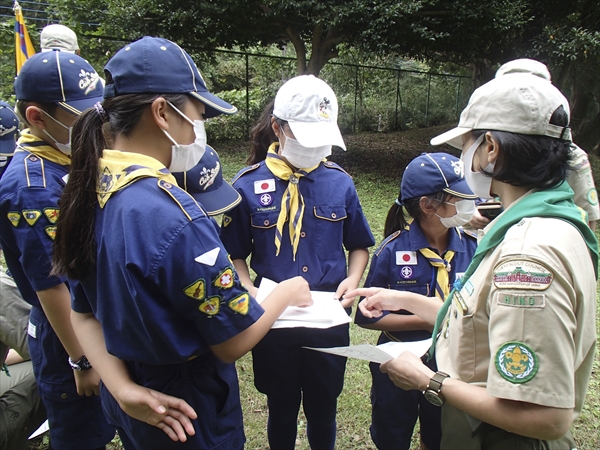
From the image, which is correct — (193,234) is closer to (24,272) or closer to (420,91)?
(24,272)

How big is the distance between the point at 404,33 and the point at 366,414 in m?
6.90

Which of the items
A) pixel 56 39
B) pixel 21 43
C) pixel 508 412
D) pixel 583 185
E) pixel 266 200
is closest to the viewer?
pixel 508 412

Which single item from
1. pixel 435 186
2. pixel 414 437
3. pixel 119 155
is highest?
pixel 119 155

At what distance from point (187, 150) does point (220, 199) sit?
0.79 meters

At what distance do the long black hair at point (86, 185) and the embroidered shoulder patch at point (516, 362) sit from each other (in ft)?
3.54

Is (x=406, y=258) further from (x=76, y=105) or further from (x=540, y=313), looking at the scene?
(x=76, y=105)

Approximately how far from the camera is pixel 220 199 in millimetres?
2180

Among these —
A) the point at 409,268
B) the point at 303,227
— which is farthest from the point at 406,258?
the point at 303,227

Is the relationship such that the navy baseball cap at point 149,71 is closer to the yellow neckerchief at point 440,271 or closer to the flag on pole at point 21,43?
the yellow neckerchief at point 440,271

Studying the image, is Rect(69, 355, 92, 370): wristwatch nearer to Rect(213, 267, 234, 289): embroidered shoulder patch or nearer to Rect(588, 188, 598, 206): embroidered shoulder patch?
Rect(213, 267, 234, 289): embroidered shoulder patch

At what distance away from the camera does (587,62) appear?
8.62 metres

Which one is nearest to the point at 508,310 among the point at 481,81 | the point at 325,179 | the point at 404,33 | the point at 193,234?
the point at 193,234

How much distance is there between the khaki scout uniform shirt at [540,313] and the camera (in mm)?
1070

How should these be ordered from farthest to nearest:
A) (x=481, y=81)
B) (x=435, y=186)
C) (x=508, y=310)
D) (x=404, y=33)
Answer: (x=481, y=81) → (x=404, y=33) → (x=435, y=186) → (x=508, y=310)
